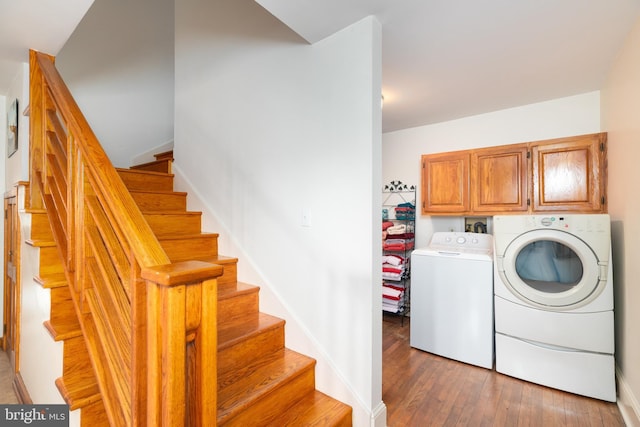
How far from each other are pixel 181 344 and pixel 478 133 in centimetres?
333

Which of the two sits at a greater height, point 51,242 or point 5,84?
point 5,84

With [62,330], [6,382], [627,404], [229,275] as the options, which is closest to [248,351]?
[229,275]

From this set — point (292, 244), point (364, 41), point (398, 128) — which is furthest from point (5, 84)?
point (398, 128)

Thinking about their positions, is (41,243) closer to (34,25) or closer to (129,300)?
(129,300)

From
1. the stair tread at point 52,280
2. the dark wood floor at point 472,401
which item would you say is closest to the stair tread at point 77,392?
the stair tread at point 52,280

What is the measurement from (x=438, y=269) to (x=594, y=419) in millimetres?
1270

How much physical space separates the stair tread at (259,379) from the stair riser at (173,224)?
3.95 feet

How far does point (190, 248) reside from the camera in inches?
85.4

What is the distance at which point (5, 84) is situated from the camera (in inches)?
86.9

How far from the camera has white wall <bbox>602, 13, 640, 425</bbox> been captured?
5.45 ft

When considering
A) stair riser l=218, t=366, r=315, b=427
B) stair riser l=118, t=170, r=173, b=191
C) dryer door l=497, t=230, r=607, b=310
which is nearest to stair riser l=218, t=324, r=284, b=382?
stair riser l=218, t=366, r=315, b=427

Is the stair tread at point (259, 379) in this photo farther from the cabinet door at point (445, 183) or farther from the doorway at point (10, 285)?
the cabinet door at point (445, 183)

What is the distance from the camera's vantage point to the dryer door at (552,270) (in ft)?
6.47

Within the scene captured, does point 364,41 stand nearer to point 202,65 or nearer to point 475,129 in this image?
point 202,65
